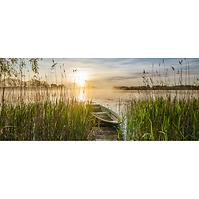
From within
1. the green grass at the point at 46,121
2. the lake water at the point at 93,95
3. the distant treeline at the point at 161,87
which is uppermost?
the distant treeline at the point at 161,87

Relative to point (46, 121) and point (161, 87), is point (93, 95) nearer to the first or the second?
point (46, 121)

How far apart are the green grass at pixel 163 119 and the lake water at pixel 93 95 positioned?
0.05 meters

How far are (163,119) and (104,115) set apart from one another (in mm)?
448

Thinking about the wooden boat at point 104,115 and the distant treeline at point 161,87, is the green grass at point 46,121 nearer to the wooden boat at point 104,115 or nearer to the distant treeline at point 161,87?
the wooden boat at point 104,115

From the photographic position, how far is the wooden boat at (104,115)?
10.7 feet

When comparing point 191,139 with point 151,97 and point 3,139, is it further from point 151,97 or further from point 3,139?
point 3,139

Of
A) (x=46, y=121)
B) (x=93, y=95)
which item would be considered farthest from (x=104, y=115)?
(x=46, y=121)

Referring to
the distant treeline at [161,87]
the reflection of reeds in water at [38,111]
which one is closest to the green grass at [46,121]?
the reflection of reeds in water at [38,111]

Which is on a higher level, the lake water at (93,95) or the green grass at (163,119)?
the lake water at (93,95)

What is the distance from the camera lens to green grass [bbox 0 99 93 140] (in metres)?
3.25

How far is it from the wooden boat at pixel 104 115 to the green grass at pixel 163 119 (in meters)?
0.11

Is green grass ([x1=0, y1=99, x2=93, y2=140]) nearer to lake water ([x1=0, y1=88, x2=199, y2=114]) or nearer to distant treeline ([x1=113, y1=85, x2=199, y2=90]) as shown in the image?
lake water ([x1=0, y1=88, x2=199, y2=114])
